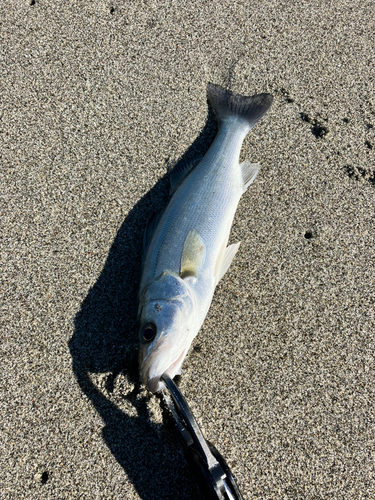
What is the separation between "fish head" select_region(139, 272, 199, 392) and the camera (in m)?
1.93

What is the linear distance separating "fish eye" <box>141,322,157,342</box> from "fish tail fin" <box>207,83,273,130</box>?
1725 millimetres

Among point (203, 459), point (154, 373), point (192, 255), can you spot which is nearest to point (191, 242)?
point (192, 255)

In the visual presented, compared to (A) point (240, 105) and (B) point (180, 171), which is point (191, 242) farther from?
(A) point (240, 105)

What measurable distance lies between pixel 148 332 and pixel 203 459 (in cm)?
71

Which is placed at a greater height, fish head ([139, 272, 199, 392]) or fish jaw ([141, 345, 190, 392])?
fish head ([139, 272, 199, 392])

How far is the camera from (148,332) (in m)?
2.00

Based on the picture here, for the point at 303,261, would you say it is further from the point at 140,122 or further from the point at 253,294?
the point at 140,122

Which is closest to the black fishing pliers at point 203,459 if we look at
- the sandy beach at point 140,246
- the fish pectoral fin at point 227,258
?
the sandy beach at point 140,246

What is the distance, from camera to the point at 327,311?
247cm

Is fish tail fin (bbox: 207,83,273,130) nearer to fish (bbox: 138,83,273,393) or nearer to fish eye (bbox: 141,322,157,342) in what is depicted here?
fish (bbox: 138,83,273,393)

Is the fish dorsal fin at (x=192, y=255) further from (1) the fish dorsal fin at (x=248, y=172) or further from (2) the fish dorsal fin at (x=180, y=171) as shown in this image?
(1) the fish dorsal fin at (x=248, y=172)

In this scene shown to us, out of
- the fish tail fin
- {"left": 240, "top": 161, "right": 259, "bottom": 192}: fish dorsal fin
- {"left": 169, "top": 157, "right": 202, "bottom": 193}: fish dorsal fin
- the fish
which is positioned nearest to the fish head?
the fish

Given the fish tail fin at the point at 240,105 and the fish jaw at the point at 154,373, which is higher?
the fish tail fin at the point at 240,105

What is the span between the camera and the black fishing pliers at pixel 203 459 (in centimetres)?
179
